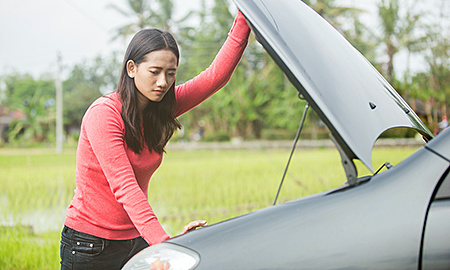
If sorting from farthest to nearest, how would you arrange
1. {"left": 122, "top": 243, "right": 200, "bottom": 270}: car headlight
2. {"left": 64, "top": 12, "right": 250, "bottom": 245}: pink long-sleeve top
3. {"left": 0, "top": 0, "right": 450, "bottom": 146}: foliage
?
{"left": 0, "top": 0, "right": 450, "bottom": 146}: foliage < {"left": 64, "top": 12, "right": 250, "bottom": 245}: pink long-sleeve top < {"left": 122, "top": 243, "right": 200, "bottom": 270}: car headlight

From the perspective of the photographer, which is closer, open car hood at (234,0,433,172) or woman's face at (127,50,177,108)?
open car hood at (234,0,433,172)

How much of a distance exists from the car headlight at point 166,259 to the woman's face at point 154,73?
1.87 ft

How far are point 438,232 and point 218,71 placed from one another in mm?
1030

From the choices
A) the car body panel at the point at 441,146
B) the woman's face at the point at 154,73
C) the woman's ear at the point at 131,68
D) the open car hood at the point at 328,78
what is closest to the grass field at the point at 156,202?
the open car hood at the point at 328,78

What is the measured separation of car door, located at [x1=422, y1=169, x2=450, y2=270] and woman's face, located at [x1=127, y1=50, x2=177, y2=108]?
3.01 ft

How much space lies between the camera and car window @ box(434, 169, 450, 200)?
0.87m

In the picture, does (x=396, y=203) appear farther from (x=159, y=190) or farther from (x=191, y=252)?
(x=159, y=190)

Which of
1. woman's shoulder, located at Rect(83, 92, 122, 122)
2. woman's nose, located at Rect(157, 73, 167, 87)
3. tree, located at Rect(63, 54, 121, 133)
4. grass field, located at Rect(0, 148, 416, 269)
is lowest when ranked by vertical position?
grass field, located at Rect(0, 148, 416, 269)

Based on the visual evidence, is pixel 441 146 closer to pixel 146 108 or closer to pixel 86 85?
pixel 146 108

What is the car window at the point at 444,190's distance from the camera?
0.87 m

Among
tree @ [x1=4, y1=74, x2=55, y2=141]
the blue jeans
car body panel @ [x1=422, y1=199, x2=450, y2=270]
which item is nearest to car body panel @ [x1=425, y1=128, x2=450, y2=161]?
car body panel @ [x1=422, y1=199, x2=450, y2=270]

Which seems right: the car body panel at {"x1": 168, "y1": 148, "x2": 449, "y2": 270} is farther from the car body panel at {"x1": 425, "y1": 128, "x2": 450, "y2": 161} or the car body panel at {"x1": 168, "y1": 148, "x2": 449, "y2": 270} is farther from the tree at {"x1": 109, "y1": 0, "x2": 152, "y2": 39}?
the tree at {"x1": 109, "y1": 0, "x2": 152, "y2": 39}

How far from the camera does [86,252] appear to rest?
1.33m

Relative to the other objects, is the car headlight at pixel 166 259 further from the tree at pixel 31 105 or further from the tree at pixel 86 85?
the tree at pixel 31 105
